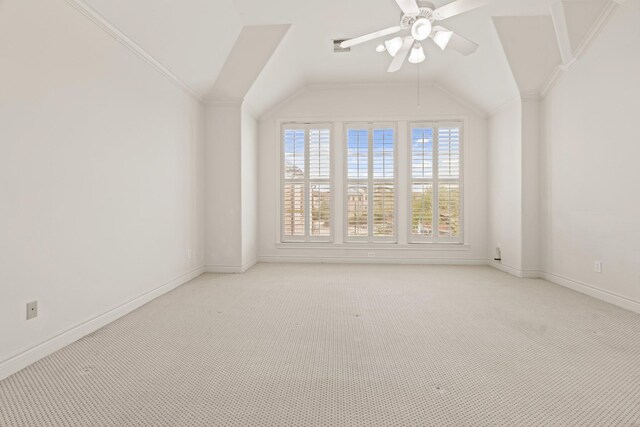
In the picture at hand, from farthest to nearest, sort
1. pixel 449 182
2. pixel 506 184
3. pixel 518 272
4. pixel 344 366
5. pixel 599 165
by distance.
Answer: pixel 449 182
pixel 506 184
pixel 518 272
pixel 599 165
pixel 344 366

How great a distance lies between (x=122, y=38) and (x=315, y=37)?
199cm

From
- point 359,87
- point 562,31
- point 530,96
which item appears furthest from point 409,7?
point 359,87

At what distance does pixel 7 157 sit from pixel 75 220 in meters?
0.60

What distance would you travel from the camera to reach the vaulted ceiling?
9.65 feet

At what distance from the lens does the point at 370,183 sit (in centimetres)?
531

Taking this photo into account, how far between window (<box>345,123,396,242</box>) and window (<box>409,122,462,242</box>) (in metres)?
0.35

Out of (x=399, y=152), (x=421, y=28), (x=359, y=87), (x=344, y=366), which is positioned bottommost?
(x=344, y=366)

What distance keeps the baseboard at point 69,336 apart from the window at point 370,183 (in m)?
3.03

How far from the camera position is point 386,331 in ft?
7.93

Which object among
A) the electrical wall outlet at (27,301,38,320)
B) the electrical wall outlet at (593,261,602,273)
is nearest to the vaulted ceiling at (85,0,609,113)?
the electrical wall outlet at (27,301,38,320)

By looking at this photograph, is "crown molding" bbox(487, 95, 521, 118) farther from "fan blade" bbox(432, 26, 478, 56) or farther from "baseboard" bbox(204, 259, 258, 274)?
"baseboard" bbox(204, 259, 258, 274)

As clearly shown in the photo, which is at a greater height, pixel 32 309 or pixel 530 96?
pixel 530 96

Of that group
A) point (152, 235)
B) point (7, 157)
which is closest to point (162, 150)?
point (152, 235)

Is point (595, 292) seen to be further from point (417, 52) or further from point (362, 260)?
point (417, 52)
